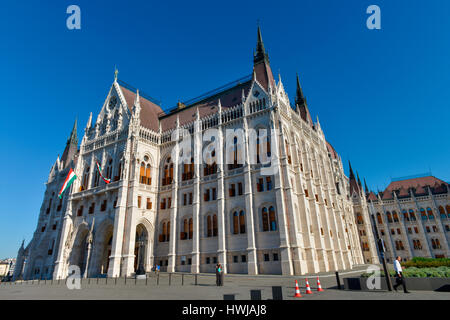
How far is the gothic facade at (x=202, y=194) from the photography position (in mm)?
30844

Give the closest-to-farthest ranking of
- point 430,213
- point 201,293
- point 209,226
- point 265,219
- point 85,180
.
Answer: point 201,293, point 265,219, point 209,226, point 85,180, point 430,213

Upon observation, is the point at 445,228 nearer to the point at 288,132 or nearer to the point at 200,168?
the point at 288,132

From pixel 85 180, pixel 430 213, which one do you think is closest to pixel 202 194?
pixel 85 180

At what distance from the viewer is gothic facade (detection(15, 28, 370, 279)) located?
30.8 m

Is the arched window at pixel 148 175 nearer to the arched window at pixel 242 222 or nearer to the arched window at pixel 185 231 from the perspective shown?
the arched window at pixel 185 231

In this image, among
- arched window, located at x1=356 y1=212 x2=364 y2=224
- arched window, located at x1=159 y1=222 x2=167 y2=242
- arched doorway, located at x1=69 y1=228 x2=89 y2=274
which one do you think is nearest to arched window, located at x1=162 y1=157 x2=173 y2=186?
arched window, located at x1=159 y1=222 x2=167 y2=242

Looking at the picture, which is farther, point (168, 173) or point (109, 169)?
point (109, 169)

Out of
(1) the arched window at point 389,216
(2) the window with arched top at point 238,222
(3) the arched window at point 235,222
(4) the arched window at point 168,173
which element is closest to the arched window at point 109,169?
(4) the arched window at point 168,173

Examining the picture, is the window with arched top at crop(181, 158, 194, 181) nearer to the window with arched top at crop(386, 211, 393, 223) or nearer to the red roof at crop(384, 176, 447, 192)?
the window with arched top at crop(386, 211, 393, 223)

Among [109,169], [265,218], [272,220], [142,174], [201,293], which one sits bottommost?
[201,293]

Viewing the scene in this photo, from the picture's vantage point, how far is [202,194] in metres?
36.7

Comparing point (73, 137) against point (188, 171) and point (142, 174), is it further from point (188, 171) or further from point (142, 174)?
point (188, 171)

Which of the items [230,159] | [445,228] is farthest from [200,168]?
[445,228]
